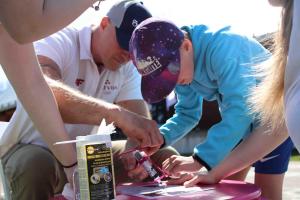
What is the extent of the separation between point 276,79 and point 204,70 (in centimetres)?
77

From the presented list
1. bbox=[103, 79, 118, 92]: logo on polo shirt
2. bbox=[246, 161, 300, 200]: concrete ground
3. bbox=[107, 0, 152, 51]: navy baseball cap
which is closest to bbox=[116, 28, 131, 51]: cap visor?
bbox=[107, 0, 152, 51]: navy baseball cap

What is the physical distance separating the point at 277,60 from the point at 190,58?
2.38 feet

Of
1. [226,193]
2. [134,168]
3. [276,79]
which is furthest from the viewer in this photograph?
[134,168]

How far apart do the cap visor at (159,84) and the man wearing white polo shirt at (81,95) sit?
0.13 metres

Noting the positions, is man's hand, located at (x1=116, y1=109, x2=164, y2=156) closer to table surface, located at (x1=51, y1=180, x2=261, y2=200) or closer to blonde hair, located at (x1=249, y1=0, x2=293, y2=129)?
table surface, located at (x1=51, y1=180, x2=261, y2=200)


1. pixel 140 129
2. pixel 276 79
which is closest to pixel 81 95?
pixel 140 129

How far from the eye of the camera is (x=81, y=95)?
2.30 metres

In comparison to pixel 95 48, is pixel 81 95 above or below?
below

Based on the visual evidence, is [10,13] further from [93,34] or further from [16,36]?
[93,34]

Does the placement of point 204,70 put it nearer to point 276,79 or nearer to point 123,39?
point 123,39

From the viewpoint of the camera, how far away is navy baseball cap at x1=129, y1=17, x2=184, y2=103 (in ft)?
7.30

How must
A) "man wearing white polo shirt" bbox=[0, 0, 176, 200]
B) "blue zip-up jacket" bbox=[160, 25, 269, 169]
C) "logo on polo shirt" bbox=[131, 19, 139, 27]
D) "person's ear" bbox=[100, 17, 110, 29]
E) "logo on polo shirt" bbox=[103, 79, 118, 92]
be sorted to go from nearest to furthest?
"blue zip-up jacket" bbox=[160, 25, 269, 169], "man wearing white polo shirt" bbox=[0, 0, 176, 200], "logo on polo shirt" bbox=[131, 19, 139, 27], "person's ear" bbox=[100, 17, 110, 29], "logo on polo shirt" bbox=[103, 79, 118, 92]

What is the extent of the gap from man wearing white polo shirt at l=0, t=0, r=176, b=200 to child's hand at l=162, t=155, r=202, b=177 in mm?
109

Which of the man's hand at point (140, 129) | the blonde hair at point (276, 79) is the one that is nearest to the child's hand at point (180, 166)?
the man's hand at point (140, 129)
